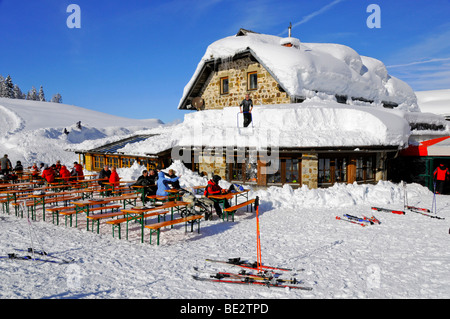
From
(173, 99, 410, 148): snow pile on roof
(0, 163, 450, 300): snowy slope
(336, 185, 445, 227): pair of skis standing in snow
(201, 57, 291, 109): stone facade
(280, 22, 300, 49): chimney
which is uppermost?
(280, 22, 300, 49): chimney

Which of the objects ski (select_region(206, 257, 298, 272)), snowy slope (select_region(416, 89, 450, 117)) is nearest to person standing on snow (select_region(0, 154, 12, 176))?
ski (select_region(206, 257, 298, 272))

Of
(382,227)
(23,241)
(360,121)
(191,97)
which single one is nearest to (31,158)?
(191,97)

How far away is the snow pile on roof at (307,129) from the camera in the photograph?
13.5m

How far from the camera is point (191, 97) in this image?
73.0 ft

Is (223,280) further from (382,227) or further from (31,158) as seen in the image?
(31,158)

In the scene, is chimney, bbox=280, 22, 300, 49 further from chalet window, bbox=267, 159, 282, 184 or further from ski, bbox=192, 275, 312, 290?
ski, bbox=192, 275, 312, 290

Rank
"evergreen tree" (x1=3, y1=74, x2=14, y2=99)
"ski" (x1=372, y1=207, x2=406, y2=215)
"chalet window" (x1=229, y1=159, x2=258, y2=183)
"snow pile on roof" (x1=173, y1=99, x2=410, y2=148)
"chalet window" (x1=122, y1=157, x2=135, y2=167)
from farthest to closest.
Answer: "evergreen tree" (x1=3, y1=74, x2=14, y2=99) < "chalet window" (x1=122, y1=157, x2=135, y2=167) < "chalet window" (x1=229, y1=159, x2=258, y2=183) < "snow pile on roof" (x1=173, y1=99, x2=410, y2=148) < "ski" (x1=372, y1=207, x2=406, y2=215)

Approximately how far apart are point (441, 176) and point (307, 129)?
6483 millimetres

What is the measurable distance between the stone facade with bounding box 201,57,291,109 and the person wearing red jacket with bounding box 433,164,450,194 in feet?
25.8

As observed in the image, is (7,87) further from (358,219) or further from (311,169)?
(358,219)

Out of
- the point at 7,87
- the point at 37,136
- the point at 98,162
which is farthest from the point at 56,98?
the point at 98,162

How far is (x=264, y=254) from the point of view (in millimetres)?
6656

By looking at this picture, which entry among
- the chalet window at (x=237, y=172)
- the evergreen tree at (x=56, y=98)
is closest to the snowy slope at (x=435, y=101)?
the chalet window at (x=237, y=172)

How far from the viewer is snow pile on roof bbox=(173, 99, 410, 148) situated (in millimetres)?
13516
